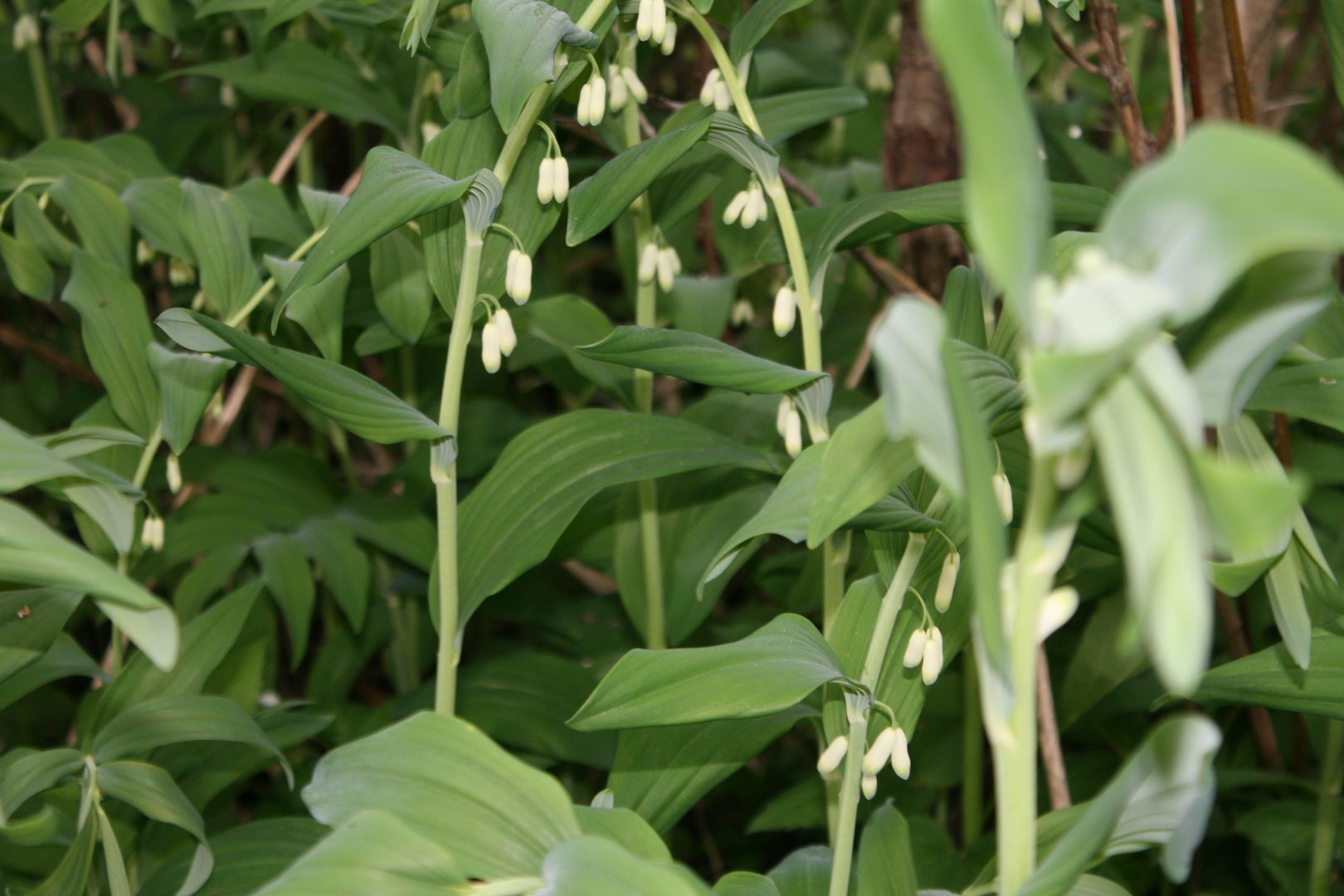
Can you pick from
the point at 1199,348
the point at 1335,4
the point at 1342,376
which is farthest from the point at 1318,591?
the point at 1335,4

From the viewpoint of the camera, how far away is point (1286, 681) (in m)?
0.69

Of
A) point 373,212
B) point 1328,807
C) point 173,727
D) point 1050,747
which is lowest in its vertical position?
point 1328,807

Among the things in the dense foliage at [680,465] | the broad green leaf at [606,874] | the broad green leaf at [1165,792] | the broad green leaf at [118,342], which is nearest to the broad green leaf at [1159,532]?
the dense foliage at [680,465]

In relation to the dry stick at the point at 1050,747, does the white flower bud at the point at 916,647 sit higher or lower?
higher

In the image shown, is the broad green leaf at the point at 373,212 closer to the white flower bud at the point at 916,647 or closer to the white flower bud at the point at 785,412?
the white flower bud at the point at 785,412

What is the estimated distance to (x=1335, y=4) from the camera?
37.0 inches

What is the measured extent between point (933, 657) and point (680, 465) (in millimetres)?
249

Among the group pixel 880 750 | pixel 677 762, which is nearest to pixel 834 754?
pixel 880 750

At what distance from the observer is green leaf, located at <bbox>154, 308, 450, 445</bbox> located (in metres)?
0.67

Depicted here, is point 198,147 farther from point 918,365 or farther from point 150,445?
point 918,365

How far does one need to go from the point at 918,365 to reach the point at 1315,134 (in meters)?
1.41

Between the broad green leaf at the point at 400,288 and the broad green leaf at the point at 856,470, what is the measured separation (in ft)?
1.72

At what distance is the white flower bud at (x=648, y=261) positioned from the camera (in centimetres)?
96

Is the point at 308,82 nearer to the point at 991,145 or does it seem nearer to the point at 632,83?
the point at 632,83
